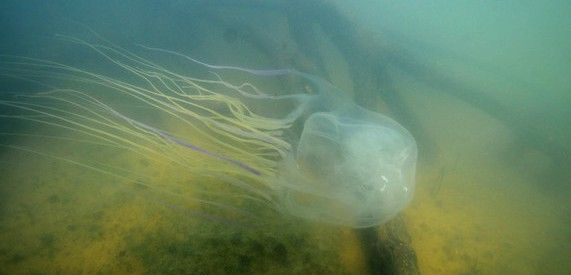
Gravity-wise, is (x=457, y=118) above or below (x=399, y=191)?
below

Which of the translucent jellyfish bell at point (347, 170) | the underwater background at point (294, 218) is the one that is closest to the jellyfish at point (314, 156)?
the translucent jellyfish bell at point (347, 170)

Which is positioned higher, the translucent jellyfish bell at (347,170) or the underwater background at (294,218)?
the translucent jellyfish bell at (347,170)

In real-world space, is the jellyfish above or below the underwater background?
above

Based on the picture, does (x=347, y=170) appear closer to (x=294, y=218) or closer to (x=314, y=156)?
(x=314, y=156)

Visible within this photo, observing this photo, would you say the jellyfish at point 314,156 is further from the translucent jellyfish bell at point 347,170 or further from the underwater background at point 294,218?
the underwater background at point 294,218

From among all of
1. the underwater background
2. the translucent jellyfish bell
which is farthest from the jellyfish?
the underwater background

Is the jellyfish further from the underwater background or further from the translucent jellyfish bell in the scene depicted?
the underwater background

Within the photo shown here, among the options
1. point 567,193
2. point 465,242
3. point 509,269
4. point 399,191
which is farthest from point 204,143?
point 567,193

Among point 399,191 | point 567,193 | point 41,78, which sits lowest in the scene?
point 567,193

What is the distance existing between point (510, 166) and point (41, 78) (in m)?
9.14

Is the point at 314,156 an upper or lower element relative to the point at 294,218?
upper

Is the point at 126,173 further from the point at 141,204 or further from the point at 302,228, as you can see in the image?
the point at 302,228

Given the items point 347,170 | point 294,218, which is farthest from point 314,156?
point 294,218

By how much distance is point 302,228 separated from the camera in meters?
3.24
